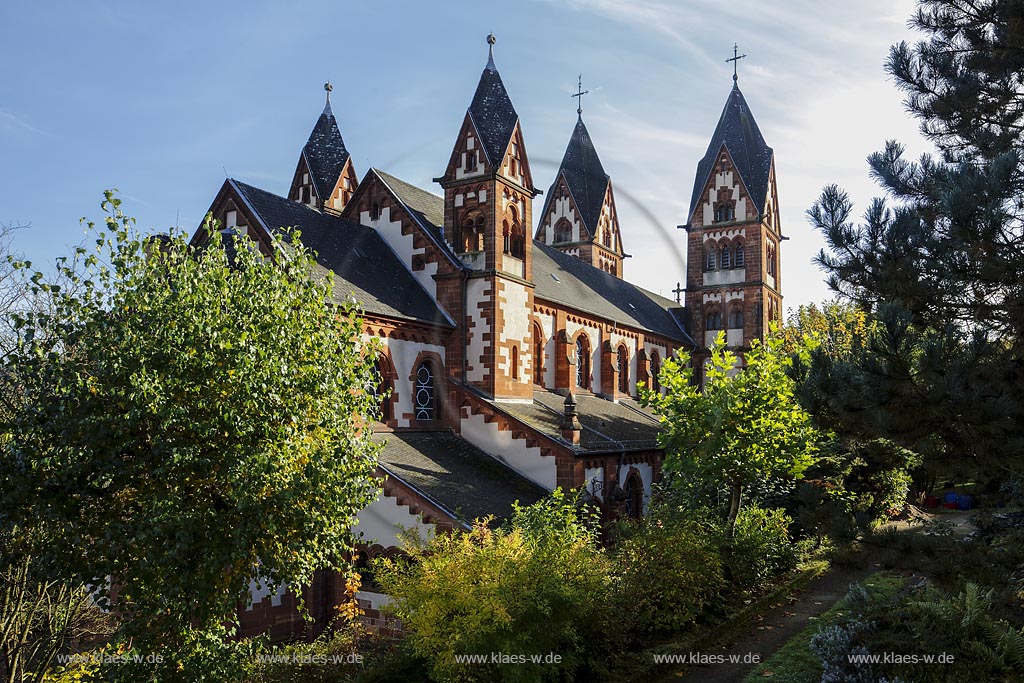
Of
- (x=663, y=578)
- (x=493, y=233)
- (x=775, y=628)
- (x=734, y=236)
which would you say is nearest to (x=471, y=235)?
(x=493, y=233)

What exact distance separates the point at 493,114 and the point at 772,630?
754 inches

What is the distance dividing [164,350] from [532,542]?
6.70 metres

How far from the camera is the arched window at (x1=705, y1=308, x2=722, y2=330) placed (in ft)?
149

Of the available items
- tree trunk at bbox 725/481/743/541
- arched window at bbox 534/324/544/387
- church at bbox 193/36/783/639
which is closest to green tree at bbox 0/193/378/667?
church at bbox 193/36/783/639

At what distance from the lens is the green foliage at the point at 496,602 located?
1088 centimetres

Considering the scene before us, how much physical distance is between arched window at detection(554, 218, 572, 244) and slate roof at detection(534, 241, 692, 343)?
6.73 m

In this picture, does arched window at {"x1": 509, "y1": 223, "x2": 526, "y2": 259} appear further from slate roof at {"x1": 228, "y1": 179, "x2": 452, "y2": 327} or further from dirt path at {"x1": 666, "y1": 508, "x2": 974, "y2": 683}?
dirt path at {"x1": 666, "y1": 508, "x2": 974, "y2": 683}

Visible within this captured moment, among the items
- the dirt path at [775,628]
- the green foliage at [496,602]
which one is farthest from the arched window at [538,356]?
the green foliage at [496,602]

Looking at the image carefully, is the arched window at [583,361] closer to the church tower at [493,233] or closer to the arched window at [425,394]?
the church tower at [493,233]

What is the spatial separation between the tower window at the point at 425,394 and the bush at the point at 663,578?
375 inches

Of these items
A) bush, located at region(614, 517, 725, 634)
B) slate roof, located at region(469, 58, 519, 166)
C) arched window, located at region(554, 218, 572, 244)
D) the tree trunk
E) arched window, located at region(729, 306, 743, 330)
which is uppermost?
arched window, located at region(554, 218, 572, 244)

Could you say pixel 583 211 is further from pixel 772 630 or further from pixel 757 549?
pixel 772 630

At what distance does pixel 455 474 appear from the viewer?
20609 mm

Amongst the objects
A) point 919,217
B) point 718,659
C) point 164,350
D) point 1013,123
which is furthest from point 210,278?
point 1013,123
